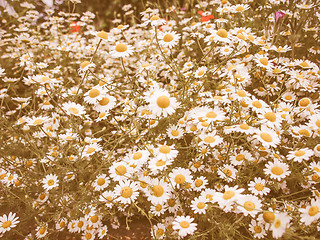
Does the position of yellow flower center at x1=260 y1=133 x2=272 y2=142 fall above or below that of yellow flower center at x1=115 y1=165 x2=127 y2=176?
above

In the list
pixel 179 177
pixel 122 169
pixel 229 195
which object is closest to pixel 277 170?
pixel 229 195

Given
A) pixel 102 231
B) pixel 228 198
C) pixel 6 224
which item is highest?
pixel 228 198

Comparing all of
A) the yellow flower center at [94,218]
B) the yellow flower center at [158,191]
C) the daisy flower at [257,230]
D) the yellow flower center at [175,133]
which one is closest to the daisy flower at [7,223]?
the yellow flower center at [94,218]

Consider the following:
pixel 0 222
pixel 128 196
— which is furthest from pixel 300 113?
pixel 0 222

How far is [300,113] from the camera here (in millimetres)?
2096

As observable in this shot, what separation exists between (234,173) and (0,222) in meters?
1.88

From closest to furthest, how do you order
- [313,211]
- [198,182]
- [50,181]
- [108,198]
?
[313,211], [198,182], [108,198], [50,181]

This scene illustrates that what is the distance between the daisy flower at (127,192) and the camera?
1641 mm

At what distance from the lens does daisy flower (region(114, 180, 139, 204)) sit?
1.64 meters

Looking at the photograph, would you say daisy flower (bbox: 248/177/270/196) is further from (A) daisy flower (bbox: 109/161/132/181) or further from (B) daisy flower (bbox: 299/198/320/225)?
(A) daisy flower (bbox: 109/161/132/181)

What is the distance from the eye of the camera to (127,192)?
1.65 meters

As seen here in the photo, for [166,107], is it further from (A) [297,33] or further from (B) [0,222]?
(A) [297,33]

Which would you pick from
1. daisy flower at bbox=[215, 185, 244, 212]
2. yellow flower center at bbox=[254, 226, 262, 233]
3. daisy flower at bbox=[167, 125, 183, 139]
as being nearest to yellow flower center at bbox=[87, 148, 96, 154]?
daisy flower at bbox=[167, 125, 183, 139]

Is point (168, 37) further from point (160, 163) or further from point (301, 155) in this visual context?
point (301, 155)
